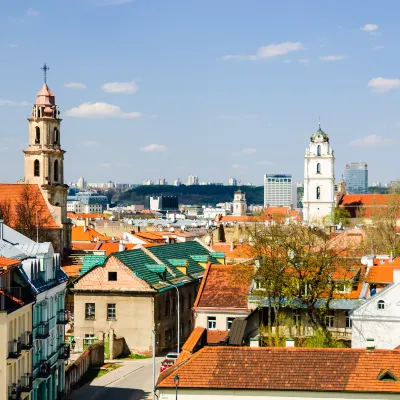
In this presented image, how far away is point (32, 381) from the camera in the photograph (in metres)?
46.5

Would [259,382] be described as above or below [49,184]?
below

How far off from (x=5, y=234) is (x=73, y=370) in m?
9.15

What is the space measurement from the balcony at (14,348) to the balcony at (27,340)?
546 mm

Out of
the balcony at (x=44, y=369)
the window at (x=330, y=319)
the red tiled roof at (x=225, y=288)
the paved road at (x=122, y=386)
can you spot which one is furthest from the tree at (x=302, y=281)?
the balcony at (x=44, y=369)

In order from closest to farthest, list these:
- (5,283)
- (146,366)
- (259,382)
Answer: (259,382), (5,283), (146,366)


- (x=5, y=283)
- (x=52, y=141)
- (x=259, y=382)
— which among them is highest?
(x=52, y=141)

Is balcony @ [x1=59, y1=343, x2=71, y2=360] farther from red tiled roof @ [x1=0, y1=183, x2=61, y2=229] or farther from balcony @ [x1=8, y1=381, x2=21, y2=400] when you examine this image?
red tiled roof @ [x1=0, y1=183, x2=61, y2=229]

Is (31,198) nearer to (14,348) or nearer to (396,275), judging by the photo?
(396,275)

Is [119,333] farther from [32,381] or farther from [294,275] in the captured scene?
[32,381]

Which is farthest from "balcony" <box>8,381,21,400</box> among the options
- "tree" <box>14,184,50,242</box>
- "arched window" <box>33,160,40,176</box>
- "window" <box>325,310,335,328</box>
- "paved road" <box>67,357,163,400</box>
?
"arched window" <box>33,160,40,176</box>

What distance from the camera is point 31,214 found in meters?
105

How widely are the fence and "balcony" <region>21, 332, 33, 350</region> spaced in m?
8.71

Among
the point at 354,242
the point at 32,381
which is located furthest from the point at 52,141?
the point at 32,381

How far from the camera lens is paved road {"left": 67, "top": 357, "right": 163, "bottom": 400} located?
53.5m
